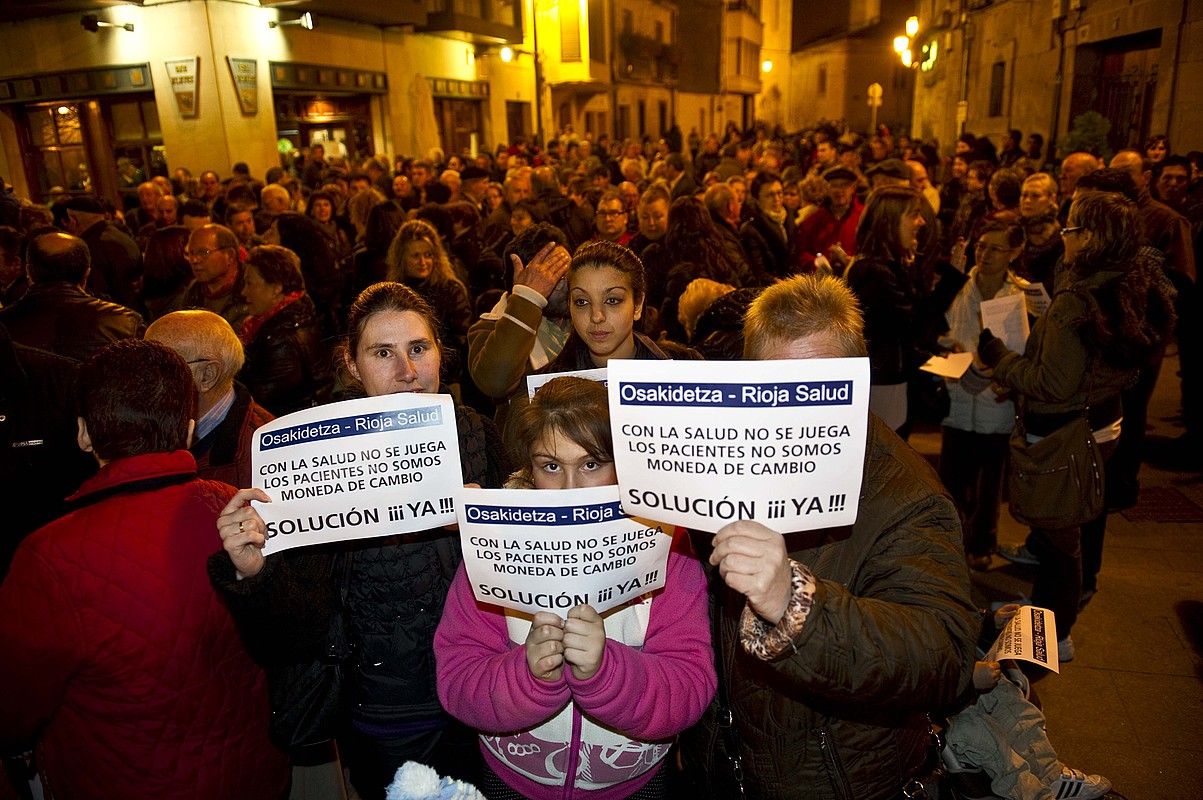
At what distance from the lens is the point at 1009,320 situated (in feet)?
14.1

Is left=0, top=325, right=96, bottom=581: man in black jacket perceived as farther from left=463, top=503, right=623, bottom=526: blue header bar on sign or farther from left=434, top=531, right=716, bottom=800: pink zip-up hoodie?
left=463, top=503, right=623, bottom=526: blue header bar on sign

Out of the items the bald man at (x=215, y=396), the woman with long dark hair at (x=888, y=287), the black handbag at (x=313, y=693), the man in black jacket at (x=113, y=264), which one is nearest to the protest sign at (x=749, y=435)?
the black handbag at (x=313, y=693)

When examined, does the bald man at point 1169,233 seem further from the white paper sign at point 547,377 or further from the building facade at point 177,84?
the building facade at point 177,84

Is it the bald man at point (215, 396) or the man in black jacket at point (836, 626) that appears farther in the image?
the bald man at point (215, 396)

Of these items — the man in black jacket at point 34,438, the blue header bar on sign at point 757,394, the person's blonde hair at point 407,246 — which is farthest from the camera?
the person's blonde hair at point 407,246

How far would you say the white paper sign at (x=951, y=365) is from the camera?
435 centimetres

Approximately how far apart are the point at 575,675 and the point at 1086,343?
3.11m

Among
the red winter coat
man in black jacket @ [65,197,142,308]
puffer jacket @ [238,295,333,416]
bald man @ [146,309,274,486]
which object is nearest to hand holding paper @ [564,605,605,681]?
the red winter coat

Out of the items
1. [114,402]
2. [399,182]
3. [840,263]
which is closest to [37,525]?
[114,402]

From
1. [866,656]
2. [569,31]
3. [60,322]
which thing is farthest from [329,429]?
[569,31]

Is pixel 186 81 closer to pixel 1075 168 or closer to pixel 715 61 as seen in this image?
pixel 1075 168

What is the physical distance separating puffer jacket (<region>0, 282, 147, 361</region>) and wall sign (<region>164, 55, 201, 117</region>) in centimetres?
1347

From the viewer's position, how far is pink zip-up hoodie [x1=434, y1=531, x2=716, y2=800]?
5.80 ft

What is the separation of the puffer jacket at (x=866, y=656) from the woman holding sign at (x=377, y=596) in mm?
881
